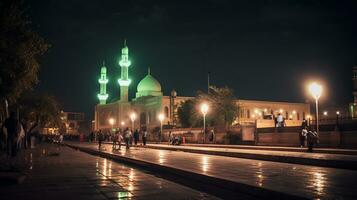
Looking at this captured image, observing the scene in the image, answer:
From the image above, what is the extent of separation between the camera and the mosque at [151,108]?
79.1 metres

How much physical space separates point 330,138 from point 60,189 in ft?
62.6

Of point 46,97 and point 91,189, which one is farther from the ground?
point 46,97

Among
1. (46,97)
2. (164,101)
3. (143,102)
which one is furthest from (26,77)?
(143,102)

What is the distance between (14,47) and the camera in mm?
13195

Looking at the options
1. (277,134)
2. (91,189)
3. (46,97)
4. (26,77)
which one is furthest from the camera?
(46,97)

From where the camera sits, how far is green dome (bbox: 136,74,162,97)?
88.2 meters

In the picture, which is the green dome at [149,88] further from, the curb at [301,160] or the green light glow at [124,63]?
the curb at [301,160]

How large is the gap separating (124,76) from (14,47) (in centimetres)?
7773

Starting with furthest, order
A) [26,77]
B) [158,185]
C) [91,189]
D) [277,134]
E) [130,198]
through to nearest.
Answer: [277,134], [26,77], [158,185], [91,189], [130,198]

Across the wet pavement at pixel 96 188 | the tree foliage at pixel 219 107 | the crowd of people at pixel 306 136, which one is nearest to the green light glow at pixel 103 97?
the tree foliage at pixel 219 107

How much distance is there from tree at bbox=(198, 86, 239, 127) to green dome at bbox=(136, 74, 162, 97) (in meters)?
33.7

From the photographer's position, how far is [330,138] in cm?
2389

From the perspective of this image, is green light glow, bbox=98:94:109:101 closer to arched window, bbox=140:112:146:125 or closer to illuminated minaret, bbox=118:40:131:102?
illuminated minaret, bbox=118:40:131:102

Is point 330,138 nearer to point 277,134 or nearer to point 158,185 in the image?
point 277,134
